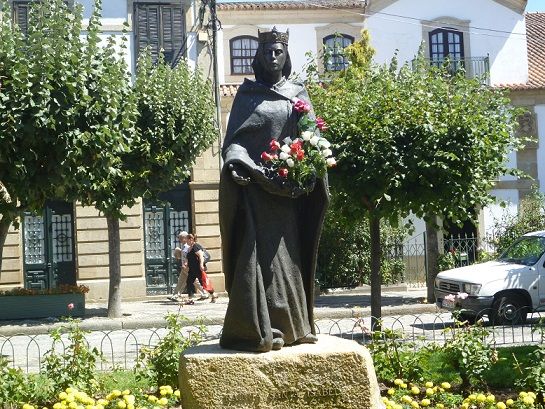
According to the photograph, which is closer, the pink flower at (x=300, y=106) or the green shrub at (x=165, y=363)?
the pink flower at (x=300, y=106)

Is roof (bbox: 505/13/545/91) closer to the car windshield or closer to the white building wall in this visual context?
the white building wall

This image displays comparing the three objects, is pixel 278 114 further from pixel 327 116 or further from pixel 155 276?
pixel 155 276

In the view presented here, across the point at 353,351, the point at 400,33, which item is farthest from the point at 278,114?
the point at 400,33

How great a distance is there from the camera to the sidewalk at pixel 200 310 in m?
19.0

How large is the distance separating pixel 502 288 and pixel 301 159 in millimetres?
10864

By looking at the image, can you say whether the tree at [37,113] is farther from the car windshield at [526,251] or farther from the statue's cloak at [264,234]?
the car windshield at [526,251]

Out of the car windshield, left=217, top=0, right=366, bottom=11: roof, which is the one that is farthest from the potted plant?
left=217, top=0, right=366, bottom=11: roof

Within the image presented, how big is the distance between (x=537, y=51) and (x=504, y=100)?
16598mm

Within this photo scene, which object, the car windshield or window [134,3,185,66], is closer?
the car windshield

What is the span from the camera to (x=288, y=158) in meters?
6.54

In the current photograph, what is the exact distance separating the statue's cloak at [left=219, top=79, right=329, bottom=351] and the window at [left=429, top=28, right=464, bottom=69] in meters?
25.8

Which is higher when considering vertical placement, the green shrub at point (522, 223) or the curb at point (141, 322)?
the green shrub at point (522, 223)

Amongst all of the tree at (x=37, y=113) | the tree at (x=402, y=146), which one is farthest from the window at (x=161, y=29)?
the tree at (x=37, y=113)

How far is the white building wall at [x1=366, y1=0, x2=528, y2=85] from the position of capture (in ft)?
106
